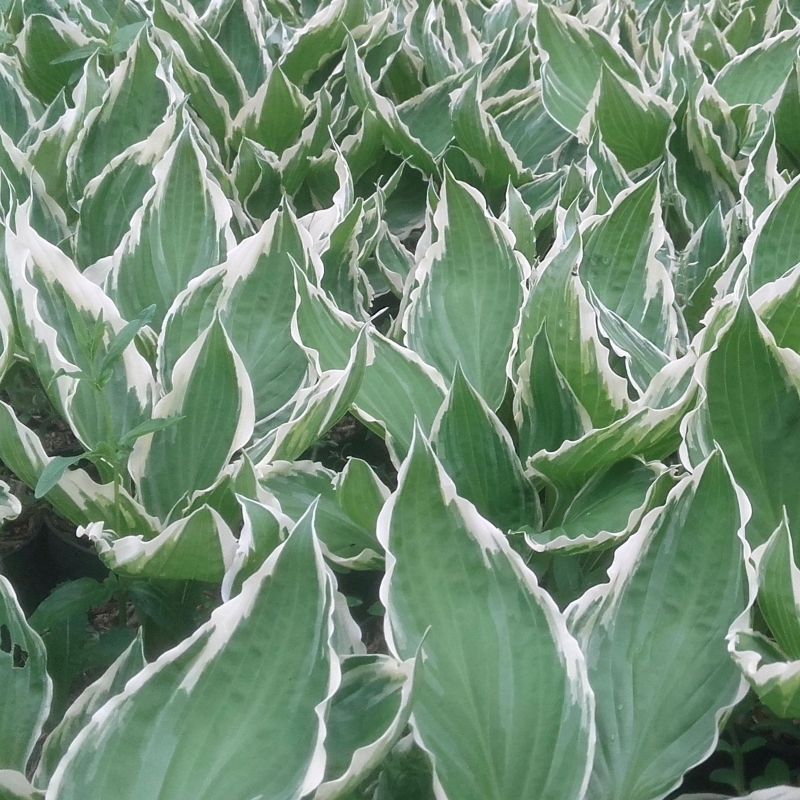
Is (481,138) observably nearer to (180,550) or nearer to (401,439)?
(401,439)

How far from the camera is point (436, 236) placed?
785mm

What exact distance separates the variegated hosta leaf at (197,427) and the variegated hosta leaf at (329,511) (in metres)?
0.04

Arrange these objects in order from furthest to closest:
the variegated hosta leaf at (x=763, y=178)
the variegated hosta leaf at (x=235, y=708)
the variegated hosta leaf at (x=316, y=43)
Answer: the variegated hosta leaf at (x=316, y=43) → the variegated hosta leaf at (x=763, y=178) → the variegated hosta leaf at (x=235, y=708)

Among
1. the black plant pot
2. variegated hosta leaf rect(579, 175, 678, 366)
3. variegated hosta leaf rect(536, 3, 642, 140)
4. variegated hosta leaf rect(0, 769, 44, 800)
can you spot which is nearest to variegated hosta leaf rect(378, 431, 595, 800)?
variegated hosta leaf rect(0, 769, 44, 800)

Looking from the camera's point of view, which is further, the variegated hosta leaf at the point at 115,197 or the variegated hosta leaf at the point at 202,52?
the variegated hosta leaf at the point at 202,52

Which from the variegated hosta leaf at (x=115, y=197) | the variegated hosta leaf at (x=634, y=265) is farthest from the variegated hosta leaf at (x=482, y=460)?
the variegated hosta leaf at (x=115, y=197)

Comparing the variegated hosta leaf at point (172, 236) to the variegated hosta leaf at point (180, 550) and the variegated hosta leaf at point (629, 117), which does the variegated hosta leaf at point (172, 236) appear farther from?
the variegated hosta leaf at point (629, 117)

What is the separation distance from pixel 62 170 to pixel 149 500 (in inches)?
17.9

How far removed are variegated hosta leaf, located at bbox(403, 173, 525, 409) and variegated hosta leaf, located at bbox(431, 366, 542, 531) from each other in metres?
0.08

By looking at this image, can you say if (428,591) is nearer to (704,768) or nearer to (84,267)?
(704,768)

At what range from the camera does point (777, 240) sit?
2.58 feet

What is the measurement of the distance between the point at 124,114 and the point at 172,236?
0.23 meters

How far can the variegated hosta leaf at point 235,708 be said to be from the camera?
16.8 inches

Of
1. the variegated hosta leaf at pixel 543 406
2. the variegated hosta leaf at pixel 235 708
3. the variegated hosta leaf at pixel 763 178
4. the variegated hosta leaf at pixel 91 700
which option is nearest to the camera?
the variegated hosta leaf at pixel 235 708
